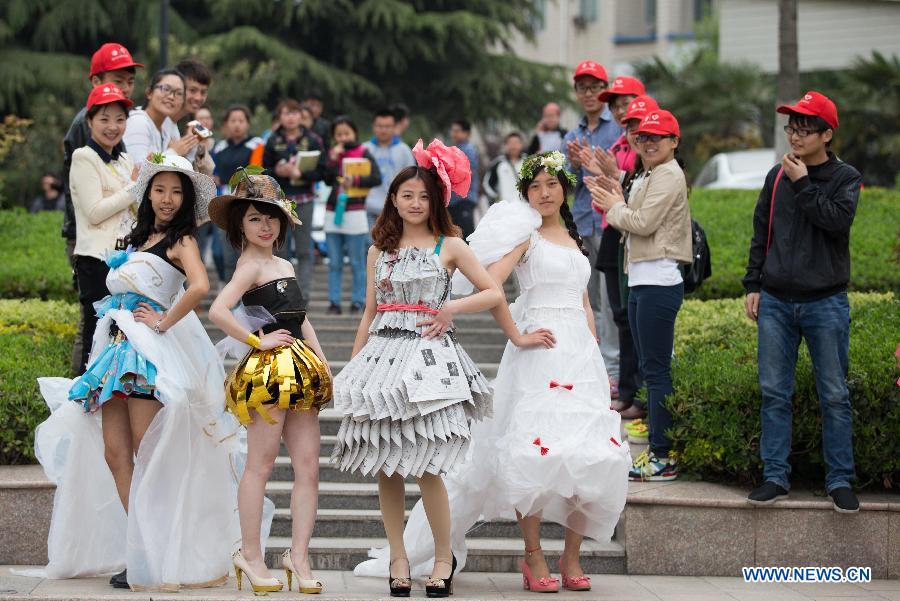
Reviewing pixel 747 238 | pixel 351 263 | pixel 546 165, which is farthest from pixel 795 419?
pixel 747 238

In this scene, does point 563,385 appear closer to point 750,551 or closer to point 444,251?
point 444,251

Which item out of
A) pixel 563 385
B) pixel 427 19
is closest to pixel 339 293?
pixel 563 385

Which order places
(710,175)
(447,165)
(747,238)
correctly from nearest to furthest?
(447,165) → (747,238) → (710,175)

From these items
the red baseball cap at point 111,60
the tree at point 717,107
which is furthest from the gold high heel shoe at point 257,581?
the tree at point 717,107

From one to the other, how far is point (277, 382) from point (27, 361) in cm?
257

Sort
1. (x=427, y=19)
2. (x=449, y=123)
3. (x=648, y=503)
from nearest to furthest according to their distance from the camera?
1. (x=648, y=503)
2. (x=427, y=19)
3. (x=449, y=123)

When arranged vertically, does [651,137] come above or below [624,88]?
below

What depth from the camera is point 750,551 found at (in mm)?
7336

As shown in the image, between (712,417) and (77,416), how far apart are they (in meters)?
3.37

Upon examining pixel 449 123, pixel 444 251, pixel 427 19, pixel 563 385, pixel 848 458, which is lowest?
pixel 848 458

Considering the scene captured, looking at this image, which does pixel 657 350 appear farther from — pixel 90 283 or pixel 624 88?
pixel 90 283

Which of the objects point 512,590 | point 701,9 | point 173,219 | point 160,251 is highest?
point 701,9

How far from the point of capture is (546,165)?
23.2 ft

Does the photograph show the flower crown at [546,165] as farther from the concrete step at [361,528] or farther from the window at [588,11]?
the window at [588,11]
